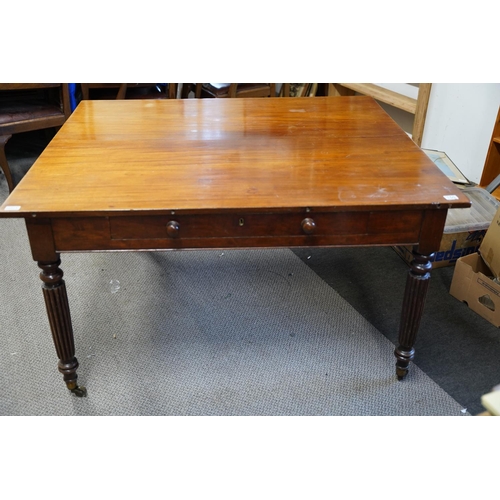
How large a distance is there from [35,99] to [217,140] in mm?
1882

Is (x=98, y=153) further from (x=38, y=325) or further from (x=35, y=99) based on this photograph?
(x=35, y=99)

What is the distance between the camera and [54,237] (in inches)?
62.8

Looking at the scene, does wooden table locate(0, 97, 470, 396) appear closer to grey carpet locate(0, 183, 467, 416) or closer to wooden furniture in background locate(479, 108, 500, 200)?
grey carpet locate(0, 183, 467, 416)

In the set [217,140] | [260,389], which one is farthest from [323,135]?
[260,389]

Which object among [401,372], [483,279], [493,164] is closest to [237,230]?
[401,372]

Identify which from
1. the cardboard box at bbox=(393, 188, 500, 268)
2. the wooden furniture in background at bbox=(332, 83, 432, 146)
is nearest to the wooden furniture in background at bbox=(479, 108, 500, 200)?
the cardboard box at bbox=(393, 188, 500, 268)

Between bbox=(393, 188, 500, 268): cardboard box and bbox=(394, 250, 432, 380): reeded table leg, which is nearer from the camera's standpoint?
bbox=(394, 250, 432, 380): reeded table leg

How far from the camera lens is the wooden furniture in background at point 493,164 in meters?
2.87

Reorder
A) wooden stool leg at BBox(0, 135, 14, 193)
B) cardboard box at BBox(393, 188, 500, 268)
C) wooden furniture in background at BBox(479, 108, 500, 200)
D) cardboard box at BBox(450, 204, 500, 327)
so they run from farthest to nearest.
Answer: wooden stool leg at BBox(0, 135, 14, 193), wooden furniture in background at BBox(479, 108, 500, 200), cardboard box at BBox(393, 188, 500, 268), cardboard box at BBox(450, 204, 500, 327)

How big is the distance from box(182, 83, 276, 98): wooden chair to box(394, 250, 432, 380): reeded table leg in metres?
2.29

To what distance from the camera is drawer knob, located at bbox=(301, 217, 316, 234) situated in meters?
1.58

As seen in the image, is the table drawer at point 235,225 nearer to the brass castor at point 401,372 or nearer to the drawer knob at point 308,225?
the drawer knob at point 308,225

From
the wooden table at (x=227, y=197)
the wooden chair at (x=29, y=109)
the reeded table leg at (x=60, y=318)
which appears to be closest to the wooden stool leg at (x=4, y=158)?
the wooden chair at (x=29, y=109)

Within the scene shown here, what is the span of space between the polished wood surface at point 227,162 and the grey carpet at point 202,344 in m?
0.70
